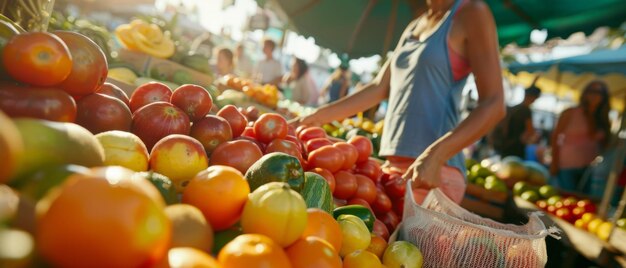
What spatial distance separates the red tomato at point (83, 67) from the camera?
1.12 m

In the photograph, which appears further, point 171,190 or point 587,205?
point 587,205

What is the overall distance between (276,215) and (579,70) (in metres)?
8.75

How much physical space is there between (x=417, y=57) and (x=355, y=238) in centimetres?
144

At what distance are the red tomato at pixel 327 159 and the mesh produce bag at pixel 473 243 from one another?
48 cm

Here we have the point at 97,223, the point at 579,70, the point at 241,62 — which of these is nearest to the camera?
the point at 97,223

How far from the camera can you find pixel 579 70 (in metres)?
7.74

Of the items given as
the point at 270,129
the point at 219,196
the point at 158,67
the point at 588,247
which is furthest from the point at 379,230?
the point at 158,67

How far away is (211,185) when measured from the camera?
2.93 ft

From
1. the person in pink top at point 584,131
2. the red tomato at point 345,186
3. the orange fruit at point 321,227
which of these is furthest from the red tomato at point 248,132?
the person in pink top at point 584,131

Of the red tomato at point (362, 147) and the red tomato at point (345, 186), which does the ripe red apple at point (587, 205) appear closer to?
the red tomato at point (362, 147)

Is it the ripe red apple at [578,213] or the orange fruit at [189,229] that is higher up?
the orange fruit at [189,229]

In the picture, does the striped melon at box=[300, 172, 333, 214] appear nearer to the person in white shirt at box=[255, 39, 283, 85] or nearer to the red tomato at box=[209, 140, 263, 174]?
the red tomato at box=[209, 140, 263, 174]

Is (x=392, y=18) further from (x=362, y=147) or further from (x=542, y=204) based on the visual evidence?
(x=362, y=147)

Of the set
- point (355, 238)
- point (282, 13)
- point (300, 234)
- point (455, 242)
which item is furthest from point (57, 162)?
point (282, 13)
